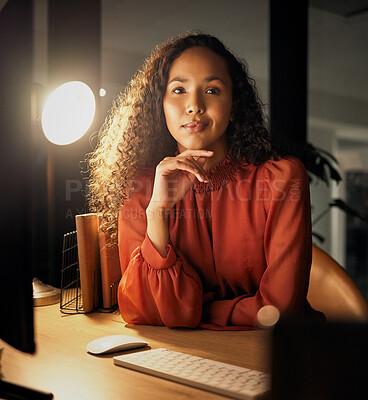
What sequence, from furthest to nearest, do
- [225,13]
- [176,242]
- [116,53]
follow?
[225,13]
[116,53]
[176,242]

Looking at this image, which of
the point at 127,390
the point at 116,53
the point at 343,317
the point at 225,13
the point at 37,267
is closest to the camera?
the point at 343,317

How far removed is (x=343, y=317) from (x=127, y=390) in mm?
387

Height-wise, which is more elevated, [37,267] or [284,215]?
[284,215]

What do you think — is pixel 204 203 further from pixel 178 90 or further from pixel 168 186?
pixel 178 90


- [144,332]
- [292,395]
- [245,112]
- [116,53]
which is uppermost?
[116,53]

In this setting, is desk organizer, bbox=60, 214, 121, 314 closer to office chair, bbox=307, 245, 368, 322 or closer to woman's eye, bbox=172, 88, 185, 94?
woman's eye, bbox=172, 88, 185, 94

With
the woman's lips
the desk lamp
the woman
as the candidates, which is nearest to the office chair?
the woman

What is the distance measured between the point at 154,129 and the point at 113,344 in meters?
0.65

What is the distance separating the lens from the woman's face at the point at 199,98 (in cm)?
123

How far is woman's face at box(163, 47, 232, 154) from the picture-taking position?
1.23 metres

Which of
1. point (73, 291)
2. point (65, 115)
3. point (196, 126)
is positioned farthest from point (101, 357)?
point (65, 115)

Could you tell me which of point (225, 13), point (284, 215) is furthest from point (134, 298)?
point (225, 13)

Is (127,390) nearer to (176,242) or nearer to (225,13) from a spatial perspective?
(176,242)

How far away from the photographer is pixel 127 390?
710 mm
